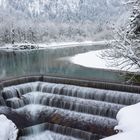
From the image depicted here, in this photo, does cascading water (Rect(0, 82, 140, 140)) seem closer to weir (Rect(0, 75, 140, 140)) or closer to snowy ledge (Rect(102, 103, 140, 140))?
weir (Rect(0, 75, 140, 140))

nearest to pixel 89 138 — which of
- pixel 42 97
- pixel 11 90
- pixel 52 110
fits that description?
pixel 52 110

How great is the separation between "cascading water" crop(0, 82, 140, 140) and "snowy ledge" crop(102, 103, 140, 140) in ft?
15.6

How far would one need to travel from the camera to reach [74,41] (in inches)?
4090

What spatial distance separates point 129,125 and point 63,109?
379 inches

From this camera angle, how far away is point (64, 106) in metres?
18.3

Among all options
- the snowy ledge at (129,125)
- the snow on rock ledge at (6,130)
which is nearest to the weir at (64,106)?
the snow on rock ledge at (6,130)

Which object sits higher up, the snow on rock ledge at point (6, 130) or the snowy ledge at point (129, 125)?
the snowy ledge at point (129, 125)

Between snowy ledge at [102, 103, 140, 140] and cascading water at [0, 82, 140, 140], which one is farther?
cascading water at [0, 82, 140, 140]

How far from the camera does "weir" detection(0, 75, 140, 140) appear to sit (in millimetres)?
15977

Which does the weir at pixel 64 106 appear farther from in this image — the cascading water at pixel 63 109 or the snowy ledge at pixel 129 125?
the snowy ledge at pixel 129 125

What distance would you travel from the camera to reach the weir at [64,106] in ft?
52.4

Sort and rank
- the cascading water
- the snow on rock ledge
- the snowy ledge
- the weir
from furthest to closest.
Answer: the weir
the cascading water
the snow on rock ledge
the snowy ledge

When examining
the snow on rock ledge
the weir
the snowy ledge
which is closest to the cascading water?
the weir

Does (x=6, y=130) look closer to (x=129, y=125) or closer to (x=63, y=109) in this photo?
(x=63, y=109)
